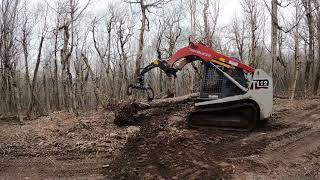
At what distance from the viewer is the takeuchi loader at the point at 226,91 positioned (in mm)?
9312

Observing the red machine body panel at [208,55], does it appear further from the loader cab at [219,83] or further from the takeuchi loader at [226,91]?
the loader cab at [219,83]

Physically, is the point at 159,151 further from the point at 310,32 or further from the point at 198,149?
the point at 310,32

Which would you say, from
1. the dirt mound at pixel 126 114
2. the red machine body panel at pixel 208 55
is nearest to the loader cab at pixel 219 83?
the red machine body panel at pixel 208 55

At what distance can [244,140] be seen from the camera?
8.55 m

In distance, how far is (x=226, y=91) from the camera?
972 centimetres

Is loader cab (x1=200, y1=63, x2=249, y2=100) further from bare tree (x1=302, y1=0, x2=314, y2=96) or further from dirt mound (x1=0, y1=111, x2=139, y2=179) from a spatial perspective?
bare tree (x1=302, y1=0, x2=314, y2=96)

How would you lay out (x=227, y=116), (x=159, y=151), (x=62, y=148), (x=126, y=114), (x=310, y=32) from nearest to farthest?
(x=159, y=151) < (x=62, y=148) < (x=227, y=116) < (x=126, y=114) < (x=310, y=32)

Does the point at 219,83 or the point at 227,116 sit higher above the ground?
A: the point at 219,83

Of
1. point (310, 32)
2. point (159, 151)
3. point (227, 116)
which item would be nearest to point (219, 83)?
point (227, 116)

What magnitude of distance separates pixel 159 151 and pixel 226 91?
3.20m

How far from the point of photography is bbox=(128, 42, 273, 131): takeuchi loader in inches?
367

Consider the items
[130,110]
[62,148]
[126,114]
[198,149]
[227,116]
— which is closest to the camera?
[198,149]

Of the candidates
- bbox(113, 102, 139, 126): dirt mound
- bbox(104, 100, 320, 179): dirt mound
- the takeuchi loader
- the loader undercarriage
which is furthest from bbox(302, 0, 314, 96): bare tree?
bbox(113, 102, 139, 126): dirt mound

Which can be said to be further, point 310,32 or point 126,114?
point 310,32
